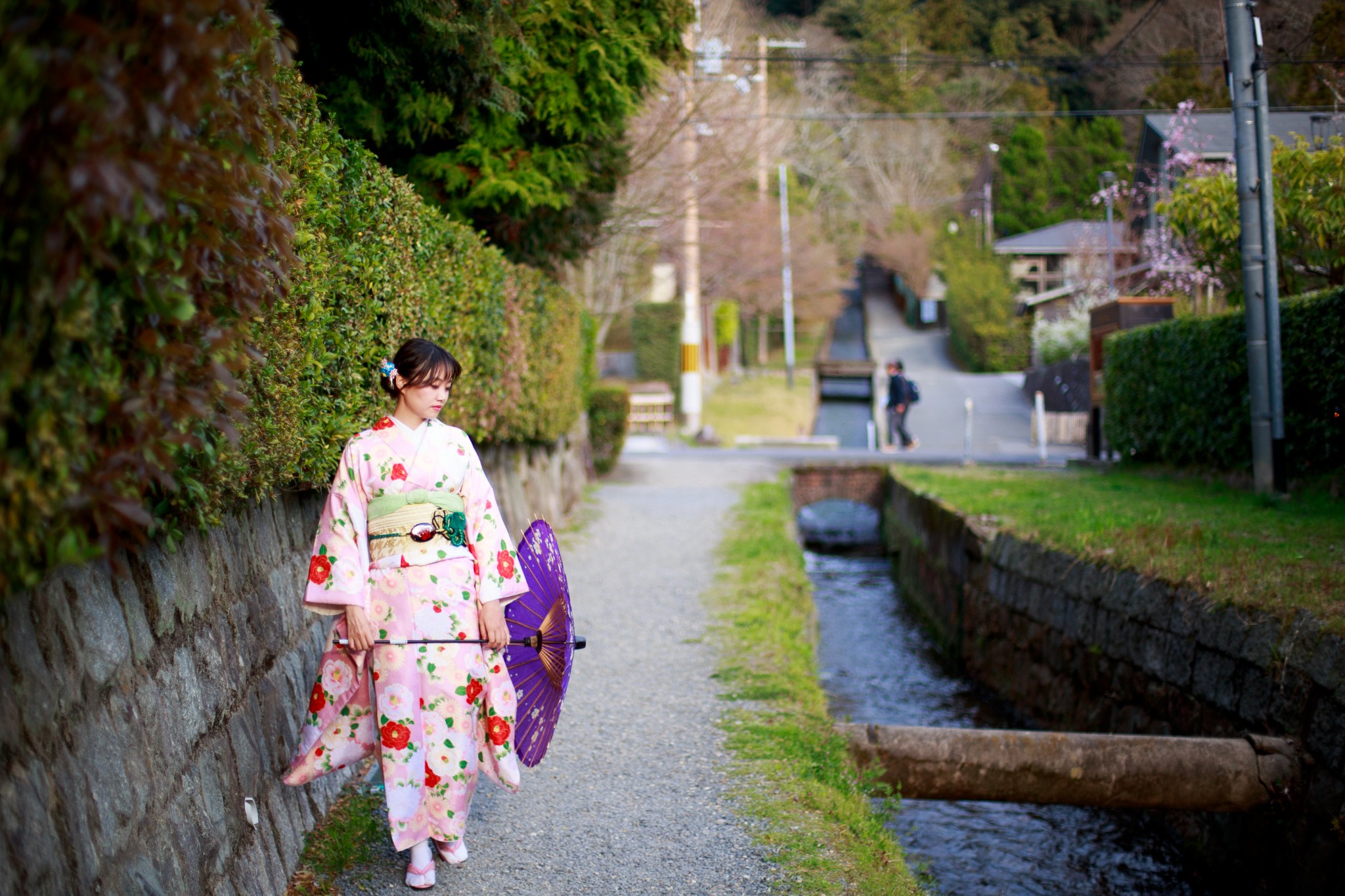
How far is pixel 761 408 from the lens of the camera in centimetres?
3409

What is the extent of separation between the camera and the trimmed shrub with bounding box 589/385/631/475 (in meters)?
17.7

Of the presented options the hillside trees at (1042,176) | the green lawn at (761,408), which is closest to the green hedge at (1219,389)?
the green lawn at (761,408)

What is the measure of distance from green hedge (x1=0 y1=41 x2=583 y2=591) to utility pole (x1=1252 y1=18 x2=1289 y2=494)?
7.48m

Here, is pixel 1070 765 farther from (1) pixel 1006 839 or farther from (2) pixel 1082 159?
(2) pixel 1082 159

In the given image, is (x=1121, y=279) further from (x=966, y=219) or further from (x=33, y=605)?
(x=33, y=605)

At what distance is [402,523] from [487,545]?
0.30 metres

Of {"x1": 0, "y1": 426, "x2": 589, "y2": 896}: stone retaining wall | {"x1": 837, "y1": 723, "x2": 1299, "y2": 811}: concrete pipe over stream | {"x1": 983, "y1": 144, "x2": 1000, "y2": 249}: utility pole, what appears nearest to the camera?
{"x1": 0, "y1": 426, "x2": 589, "y2": 896}: stone retaining wall

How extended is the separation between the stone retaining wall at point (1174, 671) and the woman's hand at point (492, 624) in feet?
12.8

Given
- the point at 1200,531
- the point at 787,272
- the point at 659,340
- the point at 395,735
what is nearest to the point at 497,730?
the point at 395,735

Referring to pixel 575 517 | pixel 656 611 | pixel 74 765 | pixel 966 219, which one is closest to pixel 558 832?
pixel 74 765

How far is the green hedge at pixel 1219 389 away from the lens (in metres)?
9.29

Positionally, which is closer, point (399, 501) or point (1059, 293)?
point (399, 501)

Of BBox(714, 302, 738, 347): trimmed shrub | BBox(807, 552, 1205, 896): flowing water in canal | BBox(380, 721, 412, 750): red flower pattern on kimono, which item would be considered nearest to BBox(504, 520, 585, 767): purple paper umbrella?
BBox(380, 721, 412, 750): red flower pattern on kimono

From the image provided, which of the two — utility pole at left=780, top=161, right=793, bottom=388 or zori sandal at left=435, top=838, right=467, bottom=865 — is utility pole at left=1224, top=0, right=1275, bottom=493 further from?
utility pole at left=780, top=161, right=793, bottom=388
